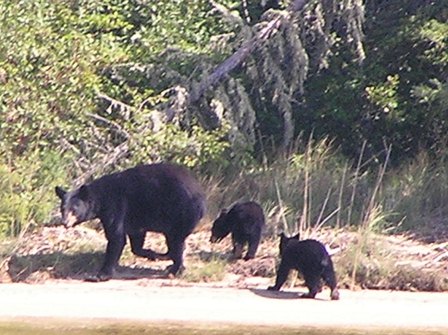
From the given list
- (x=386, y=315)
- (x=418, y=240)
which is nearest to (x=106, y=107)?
(x=418, y=240)

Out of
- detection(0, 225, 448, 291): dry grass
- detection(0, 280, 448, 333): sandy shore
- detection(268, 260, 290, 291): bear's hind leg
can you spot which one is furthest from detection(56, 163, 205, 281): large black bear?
detection(268, 260, 290, 291): bear's hind leg

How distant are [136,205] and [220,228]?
131cm

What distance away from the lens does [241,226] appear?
15461 millimetres

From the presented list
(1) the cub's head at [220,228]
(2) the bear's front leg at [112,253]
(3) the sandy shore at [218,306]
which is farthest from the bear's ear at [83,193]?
(1) the cub's head at [220,228]

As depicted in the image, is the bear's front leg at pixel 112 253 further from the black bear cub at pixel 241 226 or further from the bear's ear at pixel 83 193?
the black bear cub at pixel 241 226

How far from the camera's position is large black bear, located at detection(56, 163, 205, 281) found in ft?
49.1

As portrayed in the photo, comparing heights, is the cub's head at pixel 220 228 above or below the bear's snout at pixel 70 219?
below

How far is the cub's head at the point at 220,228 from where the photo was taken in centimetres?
1587

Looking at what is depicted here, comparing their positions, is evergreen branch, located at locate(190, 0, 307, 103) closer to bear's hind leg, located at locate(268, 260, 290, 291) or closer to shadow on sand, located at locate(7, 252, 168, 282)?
shadow on sand, located at locate(7, 252, 168, 282)

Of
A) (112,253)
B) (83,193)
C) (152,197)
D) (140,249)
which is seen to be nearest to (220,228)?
(140,249)

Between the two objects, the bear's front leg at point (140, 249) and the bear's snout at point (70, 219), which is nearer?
the bear's snout at point (70, 219)

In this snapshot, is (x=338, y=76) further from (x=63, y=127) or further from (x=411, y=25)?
(x=63, y=127)

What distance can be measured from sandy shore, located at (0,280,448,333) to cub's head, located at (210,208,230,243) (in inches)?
60.5

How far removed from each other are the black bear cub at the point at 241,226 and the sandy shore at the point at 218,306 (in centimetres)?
120
